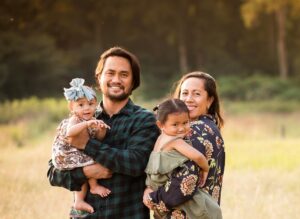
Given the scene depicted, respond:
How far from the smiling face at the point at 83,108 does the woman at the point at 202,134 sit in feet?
1.69

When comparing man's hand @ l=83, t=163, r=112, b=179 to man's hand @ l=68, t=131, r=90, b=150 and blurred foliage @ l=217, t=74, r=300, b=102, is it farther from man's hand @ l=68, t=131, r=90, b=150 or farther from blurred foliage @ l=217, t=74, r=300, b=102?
blurred foliage @ l=217, t=74, r=300, b=102

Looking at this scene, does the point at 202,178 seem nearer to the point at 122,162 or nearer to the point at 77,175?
the point at 122,162

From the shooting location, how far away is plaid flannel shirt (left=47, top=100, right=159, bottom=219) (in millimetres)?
3494

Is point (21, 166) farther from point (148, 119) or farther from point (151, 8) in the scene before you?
point (151, 8)

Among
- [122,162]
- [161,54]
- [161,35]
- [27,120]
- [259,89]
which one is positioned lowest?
[122,162]

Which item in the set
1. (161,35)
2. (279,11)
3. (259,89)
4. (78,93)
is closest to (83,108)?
(78,93)

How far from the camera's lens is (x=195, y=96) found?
3.63m

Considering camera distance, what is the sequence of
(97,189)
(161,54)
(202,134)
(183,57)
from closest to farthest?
(202,134) → (97,189) → (183,57) → (161,54)

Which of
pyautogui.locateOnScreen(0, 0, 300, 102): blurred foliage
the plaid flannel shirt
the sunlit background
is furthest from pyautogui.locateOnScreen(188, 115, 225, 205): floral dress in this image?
pyautogui.locateOnScreen(0, 0, 300, 102): blurred foliage

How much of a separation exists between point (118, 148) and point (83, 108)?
305mm

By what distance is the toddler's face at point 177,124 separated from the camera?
332 cm

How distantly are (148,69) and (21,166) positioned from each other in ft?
96.3

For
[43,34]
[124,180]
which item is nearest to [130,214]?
[124,180]

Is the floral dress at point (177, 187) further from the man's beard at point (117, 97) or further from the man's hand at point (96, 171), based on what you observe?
the man's beard at point (117, 97)
